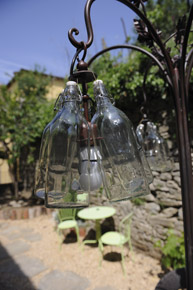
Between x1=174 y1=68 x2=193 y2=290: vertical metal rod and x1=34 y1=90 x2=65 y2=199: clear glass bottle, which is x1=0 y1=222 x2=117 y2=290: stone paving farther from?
x1=34 y1=90 x2=65 y2=199: clear glass bottle

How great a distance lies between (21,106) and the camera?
626 centimetres

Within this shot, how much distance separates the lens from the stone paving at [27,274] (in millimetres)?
2707

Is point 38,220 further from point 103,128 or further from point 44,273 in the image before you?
point 103,128

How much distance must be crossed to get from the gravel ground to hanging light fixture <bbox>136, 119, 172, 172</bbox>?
6.89 ft

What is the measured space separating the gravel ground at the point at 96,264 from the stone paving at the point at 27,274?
2.8 inches

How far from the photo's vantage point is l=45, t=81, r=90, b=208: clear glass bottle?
21.5 inches

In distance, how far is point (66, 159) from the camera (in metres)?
0.55

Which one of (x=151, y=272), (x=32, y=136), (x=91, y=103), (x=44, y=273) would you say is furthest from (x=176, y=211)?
(x=32, y=136)

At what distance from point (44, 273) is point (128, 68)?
3550 mm

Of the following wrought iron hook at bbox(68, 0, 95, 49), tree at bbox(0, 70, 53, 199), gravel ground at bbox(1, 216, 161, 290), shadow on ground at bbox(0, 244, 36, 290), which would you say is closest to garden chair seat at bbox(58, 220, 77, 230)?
gravel ground at bbox(1, 216, 161, 290)

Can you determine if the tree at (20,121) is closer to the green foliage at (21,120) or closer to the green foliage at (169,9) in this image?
the green foliage at (21,120)

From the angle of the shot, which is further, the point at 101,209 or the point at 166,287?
the point at 101,209

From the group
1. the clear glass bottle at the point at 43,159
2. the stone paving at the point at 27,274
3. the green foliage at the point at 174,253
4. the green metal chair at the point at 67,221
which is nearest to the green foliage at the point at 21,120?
the green metal chair at the point at 67,221

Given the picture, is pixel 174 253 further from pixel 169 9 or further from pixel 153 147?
pixel 169 9
